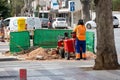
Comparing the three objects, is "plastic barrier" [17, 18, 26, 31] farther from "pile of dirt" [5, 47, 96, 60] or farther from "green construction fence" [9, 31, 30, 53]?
"pile of dirt" [5, 47, 96, 60]

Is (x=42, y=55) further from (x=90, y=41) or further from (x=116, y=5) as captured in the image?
(x=116, y=5)

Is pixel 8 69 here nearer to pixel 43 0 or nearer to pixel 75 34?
pixel 75 34

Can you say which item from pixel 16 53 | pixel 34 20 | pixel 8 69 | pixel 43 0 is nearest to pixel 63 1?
pixel 43 0

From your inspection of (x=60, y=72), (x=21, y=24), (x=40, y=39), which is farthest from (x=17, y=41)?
(x=21, y=24)

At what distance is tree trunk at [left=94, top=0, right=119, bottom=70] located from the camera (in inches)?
586

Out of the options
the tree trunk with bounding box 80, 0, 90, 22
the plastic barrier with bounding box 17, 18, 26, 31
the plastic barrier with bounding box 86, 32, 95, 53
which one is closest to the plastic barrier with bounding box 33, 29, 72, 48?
the plastic barrier with bounding box 86, 32, 95, 53

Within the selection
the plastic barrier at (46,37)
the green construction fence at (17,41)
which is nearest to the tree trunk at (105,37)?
the green construction fence at (17,41)

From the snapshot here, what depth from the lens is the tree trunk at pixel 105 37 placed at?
1489 centimetres

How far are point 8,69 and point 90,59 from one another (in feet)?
15.6

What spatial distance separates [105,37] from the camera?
1496 centimetres

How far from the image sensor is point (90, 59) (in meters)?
19.5

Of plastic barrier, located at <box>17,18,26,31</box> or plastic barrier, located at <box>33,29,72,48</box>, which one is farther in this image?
plastic barrier, located at <box>17,18,26,31</box>

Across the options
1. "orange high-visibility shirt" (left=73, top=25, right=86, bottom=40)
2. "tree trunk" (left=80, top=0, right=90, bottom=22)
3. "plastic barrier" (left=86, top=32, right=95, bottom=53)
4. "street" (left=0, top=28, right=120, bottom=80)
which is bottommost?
"street" (left=0, top=28, right=120, bottom=80)

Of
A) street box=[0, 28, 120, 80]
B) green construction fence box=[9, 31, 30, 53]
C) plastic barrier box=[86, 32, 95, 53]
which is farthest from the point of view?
green construction fence box=[9, 31, 30, 53]
